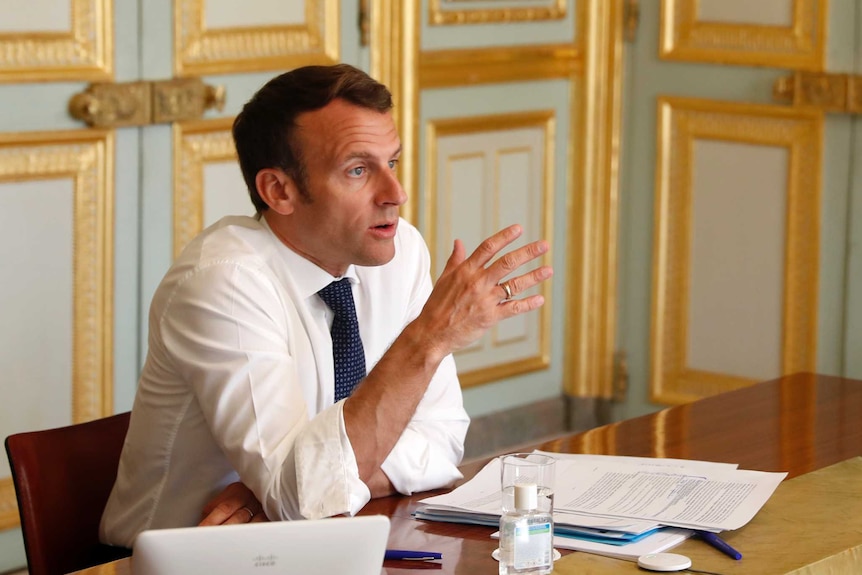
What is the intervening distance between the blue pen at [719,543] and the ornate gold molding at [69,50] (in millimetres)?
1960

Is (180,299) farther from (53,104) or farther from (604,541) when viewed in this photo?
(53,104)

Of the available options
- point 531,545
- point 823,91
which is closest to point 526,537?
point 531,545

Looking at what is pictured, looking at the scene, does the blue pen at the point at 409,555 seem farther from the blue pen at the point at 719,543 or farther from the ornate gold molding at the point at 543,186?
the ornate gold molding at the point at 543,186

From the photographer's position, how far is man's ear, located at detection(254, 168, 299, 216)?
213 centimetres

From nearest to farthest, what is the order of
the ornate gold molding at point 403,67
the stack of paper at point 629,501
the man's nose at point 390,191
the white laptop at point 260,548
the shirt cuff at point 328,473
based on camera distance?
the white laptop at point 260,548
the stack of paper at point 629,501
the shirt cuff at point 328,473
the man's nose at point 390,191
the ornate gold molding at point 403,67

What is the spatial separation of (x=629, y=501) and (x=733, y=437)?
40 centimetres

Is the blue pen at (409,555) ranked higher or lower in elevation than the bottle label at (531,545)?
lower

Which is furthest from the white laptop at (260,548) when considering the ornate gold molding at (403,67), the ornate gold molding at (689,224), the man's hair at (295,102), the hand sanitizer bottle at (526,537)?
the ornate gold molding at (689,224)

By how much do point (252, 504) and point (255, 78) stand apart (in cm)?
182

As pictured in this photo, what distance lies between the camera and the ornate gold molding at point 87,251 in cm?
310

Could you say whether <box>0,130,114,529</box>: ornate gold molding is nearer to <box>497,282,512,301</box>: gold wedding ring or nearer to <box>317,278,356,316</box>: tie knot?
<box>317,278,356,316</box>: tie knot

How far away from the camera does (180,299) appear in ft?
6.54

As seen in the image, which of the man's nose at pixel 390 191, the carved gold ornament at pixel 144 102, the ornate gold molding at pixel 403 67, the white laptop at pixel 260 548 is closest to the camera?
the white laptop at pixel 260 548

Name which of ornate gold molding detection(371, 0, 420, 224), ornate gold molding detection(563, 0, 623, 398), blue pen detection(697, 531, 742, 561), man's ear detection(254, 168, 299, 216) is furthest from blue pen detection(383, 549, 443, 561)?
ornate gold molding detection(563, 0, 623, 398)
